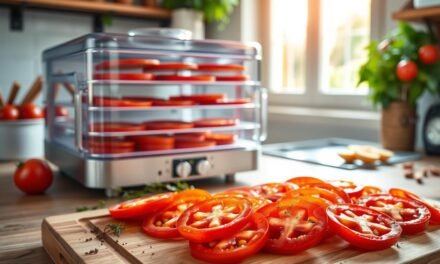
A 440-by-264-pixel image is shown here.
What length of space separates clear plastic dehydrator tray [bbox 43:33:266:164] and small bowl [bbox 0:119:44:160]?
18 centimetres

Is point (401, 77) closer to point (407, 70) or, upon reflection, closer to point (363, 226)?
point (407, 70)

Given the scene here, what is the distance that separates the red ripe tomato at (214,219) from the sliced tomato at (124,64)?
0.45m

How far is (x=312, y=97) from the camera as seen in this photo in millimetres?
2160

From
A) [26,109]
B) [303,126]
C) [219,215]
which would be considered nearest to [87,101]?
[219,215]

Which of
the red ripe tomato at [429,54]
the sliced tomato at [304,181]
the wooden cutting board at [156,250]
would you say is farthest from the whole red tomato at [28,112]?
the red ripe tomato at [429,54]

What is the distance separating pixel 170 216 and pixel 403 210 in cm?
36

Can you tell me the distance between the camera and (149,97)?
1188 mm

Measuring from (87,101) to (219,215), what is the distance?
47cm

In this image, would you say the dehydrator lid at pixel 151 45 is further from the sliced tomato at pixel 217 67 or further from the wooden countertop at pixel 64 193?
the wooden countertop at pixel 64 193

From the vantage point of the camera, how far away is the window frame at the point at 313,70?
183 cm

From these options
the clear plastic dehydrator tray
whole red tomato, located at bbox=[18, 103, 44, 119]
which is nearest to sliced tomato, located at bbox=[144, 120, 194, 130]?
the clear plastic dehydrator tray

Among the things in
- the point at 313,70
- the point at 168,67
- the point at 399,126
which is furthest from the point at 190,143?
the point at 313,70

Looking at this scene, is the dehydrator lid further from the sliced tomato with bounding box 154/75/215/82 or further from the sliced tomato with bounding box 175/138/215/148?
the sliced tomato with bounding box 175/138/215/148

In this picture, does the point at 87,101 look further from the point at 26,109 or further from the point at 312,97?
the point at 312,97
